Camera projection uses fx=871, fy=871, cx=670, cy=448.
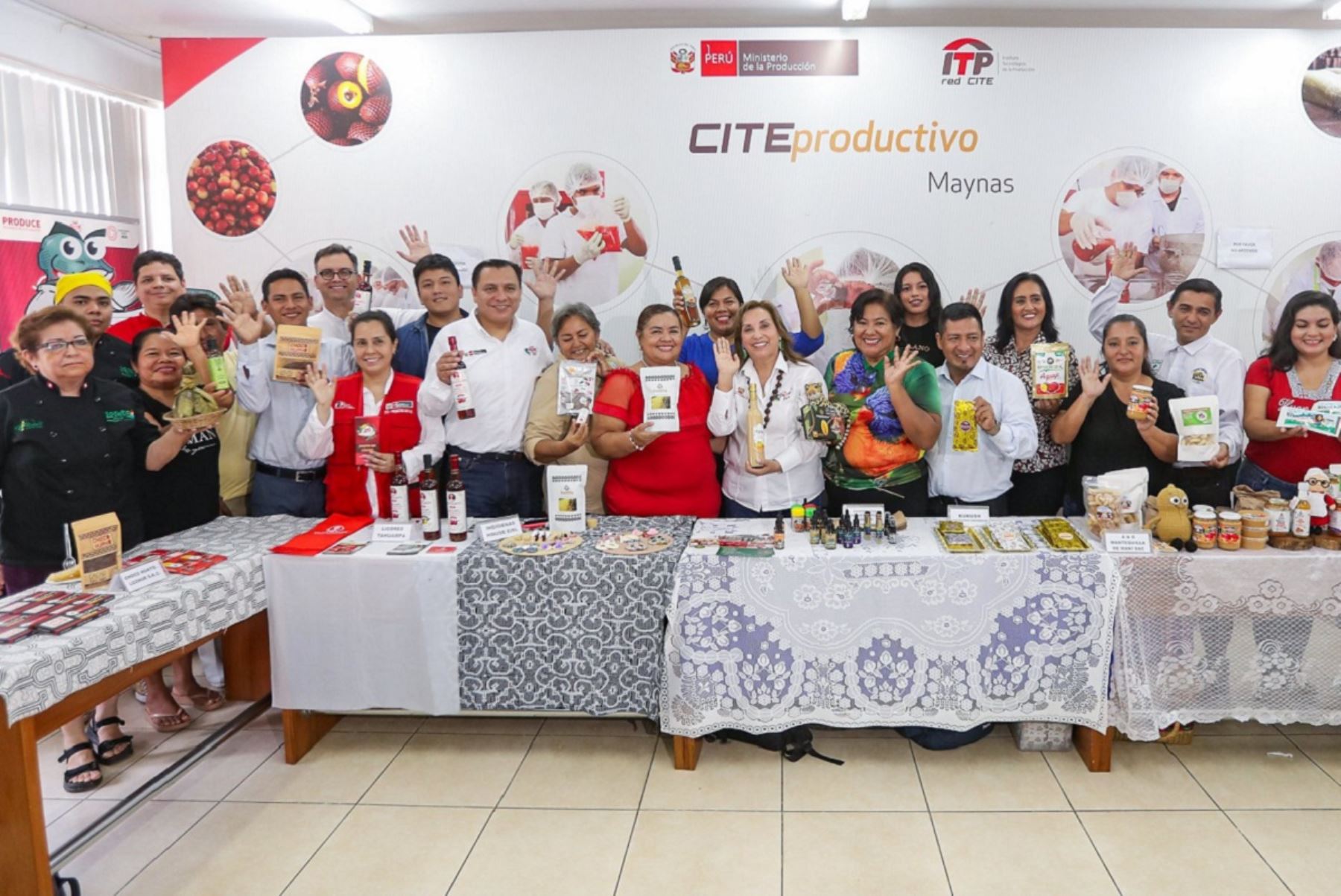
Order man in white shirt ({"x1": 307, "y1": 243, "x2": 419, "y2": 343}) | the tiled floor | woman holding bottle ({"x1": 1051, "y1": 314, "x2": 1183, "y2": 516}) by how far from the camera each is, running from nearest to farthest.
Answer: the tiled floor
woman holding bottle ({"x1": 1051, "y1": 314, "x2": 1183, "y2": 516})
man in white shirt ({"x1": 307, "y1": 243, "x2": 419, "y2": 343})

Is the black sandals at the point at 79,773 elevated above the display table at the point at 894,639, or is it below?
below

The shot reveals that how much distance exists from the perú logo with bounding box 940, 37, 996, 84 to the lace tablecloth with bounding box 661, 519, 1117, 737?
8.64 feet

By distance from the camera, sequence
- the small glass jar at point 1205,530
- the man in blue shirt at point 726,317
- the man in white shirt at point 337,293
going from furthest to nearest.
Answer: the man in white shirt at point 337,293
the man in blue shirt at point 726,317
the small glass jar at point 1205,530

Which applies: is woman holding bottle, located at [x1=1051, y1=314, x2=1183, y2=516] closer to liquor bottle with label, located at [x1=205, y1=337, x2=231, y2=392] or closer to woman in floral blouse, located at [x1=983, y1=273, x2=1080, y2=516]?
woman in floral blouse, located at [x1=983, y1=273, x2=1080, y2=516]

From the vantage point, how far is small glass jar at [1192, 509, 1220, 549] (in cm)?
303

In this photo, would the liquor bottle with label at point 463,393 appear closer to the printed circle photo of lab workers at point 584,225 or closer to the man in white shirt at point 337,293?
the man in white shirt at point 337,293

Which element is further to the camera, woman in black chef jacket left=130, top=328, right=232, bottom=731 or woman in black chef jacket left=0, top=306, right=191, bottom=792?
woman in black chef jacket left=130, top=328, right=232, bottom=731

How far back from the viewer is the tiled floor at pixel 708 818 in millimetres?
2543

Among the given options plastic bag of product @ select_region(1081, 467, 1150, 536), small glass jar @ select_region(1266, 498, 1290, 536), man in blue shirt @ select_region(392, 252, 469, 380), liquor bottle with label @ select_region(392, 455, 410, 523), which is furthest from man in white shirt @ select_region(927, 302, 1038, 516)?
man in blue shirt @ select_region(392, 252, 469, 380)

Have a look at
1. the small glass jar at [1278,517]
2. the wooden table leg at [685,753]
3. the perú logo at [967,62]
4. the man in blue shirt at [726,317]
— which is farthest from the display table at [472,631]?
the perú logo at [967,62]

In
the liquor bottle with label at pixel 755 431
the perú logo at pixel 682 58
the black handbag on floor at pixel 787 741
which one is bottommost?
the black handbag on floor at pixel 787 741

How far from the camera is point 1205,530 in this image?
303 cm

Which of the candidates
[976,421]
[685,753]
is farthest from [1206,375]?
[685,753]

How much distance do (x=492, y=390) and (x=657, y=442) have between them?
2.51 ft
